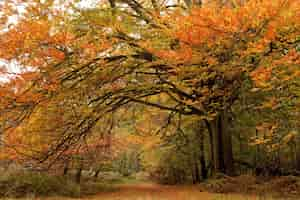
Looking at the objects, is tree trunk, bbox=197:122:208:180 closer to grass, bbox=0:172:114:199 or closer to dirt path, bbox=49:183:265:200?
dirt path, bbox=49:183:265:200

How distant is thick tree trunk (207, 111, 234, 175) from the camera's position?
12.8 m

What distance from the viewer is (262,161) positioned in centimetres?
1703

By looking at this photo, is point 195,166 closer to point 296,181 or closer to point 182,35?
point 296,181

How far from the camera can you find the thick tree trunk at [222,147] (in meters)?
12.8

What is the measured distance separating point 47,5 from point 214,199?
5956mm

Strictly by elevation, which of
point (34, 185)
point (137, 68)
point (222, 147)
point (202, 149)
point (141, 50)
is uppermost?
point (141, 50)

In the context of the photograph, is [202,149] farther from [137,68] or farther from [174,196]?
[137,68]

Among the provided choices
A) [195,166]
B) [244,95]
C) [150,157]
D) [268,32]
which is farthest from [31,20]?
[150,157]

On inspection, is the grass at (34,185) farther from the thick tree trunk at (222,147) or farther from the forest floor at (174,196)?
the thick tree trunk at (222,147)

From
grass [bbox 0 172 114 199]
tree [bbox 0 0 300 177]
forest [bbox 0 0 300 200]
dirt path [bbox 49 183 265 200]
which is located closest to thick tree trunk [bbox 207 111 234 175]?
forest [bbox 0 0 300 200]

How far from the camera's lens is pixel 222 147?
1285 centimetres

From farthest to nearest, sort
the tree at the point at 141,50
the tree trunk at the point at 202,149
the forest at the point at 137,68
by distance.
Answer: the tree trunk at the point at 202,149, the forest at the point at 137,68, the tree at the point at 141,50

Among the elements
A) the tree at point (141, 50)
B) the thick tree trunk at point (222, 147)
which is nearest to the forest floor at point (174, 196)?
the thick tree trunk at point (222, 147)

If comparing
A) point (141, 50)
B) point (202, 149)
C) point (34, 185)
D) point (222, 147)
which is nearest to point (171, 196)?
point (222, 147)
